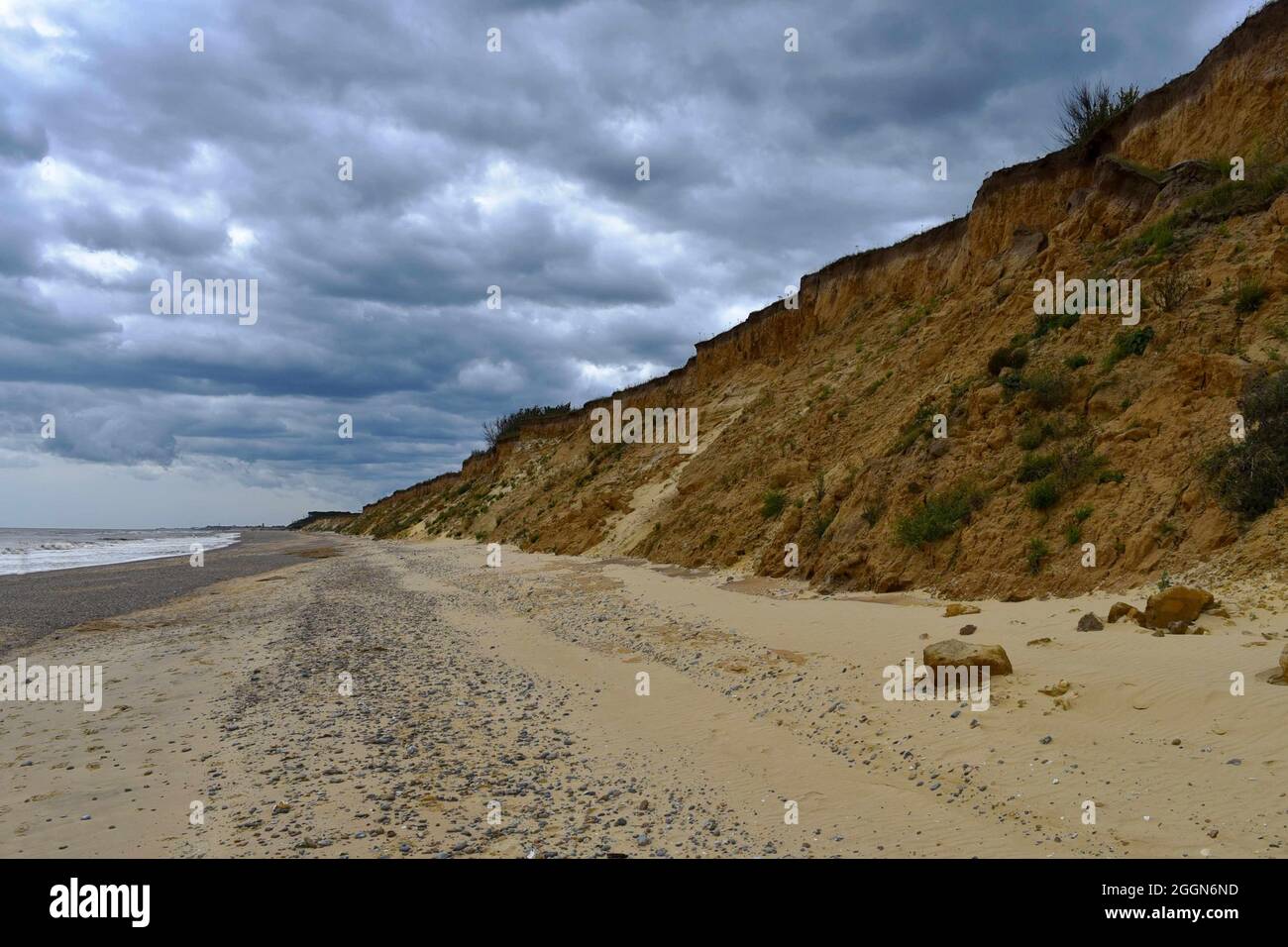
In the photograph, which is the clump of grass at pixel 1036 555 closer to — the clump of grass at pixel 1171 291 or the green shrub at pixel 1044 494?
the green shrub at pixel 1044 494

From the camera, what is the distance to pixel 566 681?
9.45 meters

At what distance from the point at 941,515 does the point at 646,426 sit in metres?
30.0

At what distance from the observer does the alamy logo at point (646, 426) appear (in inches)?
1355

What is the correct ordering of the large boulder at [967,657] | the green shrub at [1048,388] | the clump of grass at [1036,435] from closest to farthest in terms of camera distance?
the large boulder at [967,657]
the clump of grass at [1036,435]
the green shrub at [1048,388]

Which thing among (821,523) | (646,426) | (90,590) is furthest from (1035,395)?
(646,426)

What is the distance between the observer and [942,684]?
6777mm

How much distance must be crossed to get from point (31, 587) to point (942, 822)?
29157 millimetres

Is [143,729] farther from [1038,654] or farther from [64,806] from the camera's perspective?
[1038,654]

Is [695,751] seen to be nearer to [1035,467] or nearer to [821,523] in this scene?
[1035,467]

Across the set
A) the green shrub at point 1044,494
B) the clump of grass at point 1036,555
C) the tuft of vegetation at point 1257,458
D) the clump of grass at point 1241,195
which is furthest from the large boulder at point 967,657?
the clump of grass at point 1241,195

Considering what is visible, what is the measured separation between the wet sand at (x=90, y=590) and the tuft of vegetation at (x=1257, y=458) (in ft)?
61.1

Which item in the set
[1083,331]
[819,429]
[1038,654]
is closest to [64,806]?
[1038,654]

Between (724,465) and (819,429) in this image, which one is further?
(724,465)

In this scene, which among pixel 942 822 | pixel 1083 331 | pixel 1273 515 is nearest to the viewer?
pixel 942 822
